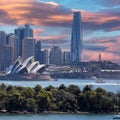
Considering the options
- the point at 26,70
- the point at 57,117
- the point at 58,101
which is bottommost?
the point at 57,117

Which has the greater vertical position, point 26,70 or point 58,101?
point 26,70

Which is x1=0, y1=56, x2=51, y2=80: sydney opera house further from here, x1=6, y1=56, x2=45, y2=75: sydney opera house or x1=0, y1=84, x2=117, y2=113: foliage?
x1=0, y1=84, x2=117, y2=113: foliage

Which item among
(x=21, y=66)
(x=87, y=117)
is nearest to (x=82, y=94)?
(x=87, y=117)

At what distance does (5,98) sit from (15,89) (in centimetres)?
477

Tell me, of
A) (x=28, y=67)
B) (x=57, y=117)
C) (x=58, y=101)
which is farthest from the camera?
(x=28, y=67)

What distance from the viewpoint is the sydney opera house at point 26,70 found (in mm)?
96312

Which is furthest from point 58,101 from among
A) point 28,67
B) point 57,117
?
point 28,67

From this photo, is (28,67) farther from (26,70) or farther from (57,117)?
(57,117)

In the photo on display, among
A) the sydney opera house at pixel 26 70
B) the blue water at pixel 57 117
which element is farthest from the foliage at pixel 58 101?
the sydney opera house at pixel 26 70

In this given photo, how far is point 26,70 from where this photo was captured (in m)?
97.5

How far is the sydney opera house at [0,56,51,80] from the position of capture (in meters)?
96.3

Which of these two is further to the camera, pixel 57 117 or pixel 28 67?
pixel 28 67

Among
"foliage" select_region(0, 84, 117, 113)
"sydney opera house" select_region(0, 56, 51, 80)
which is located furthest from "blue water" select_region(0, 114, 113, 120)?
"sydney opera house" select_region(0, 56, 51, 80)

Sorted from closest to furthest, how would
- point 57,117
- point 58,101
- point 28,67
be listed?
point 57,117 < point 58,101 < point 28,67
